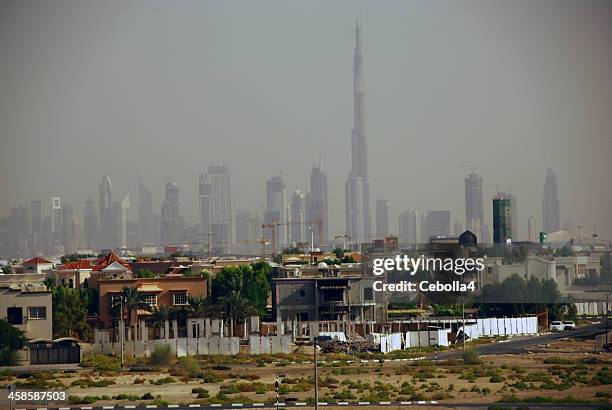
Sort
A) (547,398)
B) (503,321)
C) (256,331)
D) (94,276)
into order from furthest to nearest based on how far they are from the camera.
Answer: (94,276), (503,321), (256,331), (547,398)

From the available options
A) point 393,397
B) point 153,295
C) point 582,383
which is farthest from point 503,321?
point 393,397

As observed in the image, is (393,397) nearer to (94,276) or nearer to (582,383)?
(582,383)

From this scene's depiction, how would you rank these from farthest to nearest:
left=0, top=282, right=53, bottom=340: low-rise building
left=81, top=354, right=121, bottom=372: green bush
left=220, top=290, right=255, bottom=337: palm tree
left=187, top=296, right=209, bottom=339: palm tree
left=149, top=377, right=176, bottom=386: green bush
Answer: left=220, top=290, right=255, bottom=337: palm tree
left=187, top=296, right=209, bottom=339: palm tree
left=0, top=282, right=53, bottom=340: low-rise building
left=81, top=354, right=121, bottom=372: green bush
left=149, top=377, right=176, bottom=386: green bush

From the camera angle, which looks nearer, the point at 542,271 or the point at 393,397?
the point at 393,397

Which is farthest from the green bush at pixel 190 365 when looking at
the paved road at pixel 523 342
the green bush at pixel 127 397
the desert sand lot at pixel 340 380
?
the paved road at pixel 523 342

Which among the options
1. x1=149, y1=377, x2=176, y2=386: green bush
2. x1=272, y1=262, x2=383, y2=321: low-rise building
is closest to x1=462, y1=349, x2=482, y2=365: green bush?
x1=149, y1=377, x2=176, y2=386: green bush

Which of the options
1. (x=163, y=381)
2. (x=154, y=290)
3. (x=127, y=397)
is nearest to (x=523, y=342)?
(x=154, y=290)

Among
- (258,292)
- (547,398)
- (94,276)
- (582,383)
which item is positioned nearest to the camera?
(547,398)

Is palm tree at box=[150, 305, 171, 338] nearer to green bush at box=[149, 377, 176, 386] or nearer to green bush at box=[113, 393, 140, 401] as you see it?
green bush at box=[149, 377, 176, 386]
